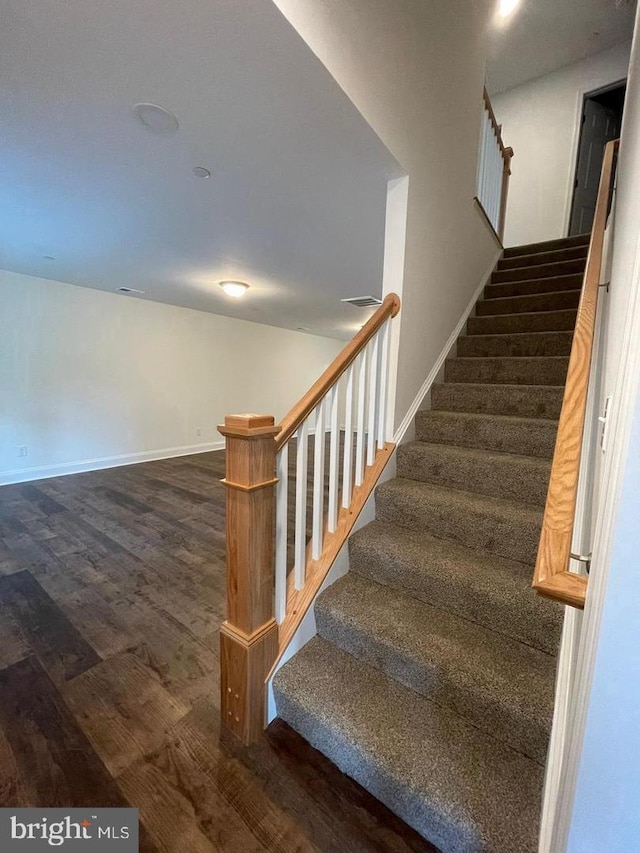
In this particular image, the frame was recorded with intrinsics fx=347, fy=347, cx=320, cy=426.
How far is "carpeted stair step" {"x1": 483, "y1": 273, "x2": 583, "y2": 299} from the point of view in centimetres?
288

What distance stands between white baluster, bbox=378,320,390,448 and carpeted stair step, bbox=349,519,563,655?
1.71 ft

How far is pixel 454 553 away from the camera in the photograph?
150cm

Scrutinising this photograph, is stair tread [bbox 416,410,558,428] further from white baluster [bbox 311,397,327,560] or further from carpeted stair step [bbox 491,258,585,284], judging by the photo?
carpeted stair step [bbox 491,258,585,284]

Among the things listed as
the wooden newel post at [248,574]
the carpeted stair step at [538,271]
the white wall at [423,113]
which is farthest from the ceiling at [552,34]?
the wooden newel post at [248,574]

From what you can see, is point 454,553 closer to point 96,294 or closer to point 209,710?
point 209,710

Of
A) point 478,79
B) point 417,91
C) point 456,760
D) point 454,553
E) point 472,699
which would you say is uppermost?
point 478,79

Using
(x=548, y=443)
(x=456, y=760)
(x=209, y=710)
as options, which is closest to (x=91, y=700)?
(x=209, y=710)

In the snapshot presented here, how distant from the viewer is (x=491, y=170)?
10.7ft

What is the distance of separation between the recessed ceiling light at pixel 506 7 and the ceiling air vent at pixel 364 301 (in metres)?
2.91

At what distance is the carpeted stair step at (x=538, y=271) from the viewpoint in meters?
3.07

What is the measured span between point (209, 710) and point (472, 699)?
36.7 inches

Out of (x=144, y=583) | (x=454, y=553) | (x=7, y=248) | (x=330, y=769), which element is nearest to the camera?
(x=330, y=769)

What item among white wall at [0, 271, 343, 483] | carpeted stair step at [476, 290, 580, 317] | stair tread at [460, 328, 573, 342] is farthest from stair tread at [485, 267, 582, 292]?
white wall at [0, 271, 343, 483]

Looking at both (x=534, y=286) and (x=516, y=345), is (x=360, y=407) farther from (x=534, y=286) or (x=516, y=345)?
(x=534, y=286)
